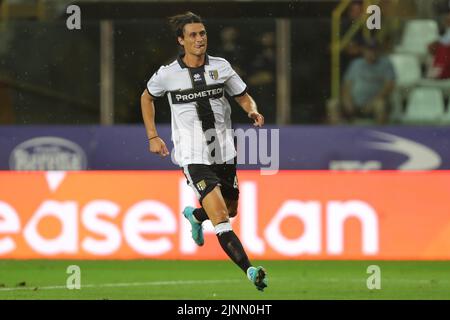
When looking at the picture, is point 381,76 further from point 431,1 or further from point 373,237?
point 373,237

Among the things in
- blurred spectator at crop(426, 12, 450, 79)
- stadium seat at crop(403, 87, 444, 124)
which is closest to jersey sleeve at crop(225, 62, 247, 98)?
stadium seat at crop(403, 87, 444, 124)

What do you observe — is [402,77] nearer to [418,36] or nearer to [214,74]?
[418,36]

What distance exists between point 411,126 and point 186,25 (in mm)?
5571

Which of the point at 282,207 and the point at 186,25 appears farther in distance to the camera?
the point at 282,207

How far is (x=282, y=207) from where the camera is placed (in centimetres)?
1319

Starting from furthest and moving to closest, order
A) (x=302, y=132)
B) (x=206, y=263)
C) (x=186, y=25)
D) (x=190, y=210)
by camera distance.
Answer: (x=302, y=132)
(x=206, y=263)
(x=190, y=210)
(x=186, y=25)

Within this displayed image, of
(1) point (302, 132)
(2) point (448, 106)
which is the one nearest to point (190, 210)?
(1) point (302, 132)

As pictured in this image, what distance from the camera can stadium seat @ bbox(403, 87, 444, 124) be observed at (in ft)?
48.4

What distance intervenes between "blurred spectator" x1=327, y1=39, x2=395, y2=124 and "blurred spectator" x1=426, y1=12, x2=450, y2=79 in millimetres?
637

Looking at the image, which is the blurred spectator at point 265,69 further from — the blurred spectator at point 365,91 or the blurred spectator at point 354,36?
the blurred spectator at point 354,36

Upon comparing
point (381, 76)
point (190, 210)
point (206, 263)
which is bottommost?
point (206, 263)

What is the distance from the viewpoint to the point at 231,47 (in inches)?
573

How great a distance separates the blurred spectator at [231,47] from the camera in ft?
47.6

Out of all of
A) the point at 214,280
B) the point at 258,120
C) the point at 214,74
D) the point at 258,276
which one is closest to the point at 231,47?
the point at 214,280
